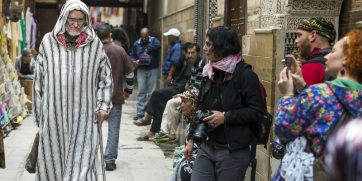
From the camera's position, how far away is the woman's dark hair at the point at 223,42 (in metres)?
4.42

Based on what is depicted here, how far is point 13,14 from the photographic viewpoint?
1323cm

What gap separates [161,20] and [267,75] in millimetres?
12734

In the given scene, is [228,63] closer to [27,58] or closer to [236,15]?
[236,15]

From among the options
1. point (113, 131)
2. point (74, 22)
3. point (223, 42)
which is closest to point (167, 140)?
point (113, 131)

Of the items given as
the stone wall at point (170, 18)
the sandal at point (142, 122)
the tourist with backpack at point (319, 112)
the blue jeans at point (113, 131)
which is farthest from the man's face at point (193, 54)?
the tourist with backpack at point (319, 112)

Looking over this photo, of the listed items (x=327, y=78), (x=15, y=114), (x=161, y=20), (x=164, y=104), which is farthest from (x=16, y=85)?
(x=327, y=78)

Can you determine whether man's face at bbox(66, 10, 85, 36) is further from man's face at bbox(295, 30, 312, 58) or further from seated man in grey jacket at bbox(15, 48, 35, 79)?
seated man in grey jacket at bbox(15, 48, 35, 79)

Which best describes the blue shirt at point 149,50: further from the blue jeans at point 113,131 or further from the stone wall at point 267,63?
the stone wall at point 267,63

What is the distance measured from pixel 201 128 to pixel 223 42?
0.61m

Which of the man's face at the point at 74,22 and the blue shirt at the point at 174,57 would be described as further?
the blue shirt at the point at 174,57

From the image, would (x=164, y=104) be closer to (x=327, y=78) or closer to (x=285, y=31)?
→ (x=285, y=31)

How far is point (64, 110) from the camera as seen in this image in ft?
18.0

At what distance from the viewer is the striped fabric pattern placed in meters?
5.47

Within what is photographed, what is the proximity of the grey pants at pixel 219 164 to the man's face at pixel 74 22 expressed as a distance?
1673mm
